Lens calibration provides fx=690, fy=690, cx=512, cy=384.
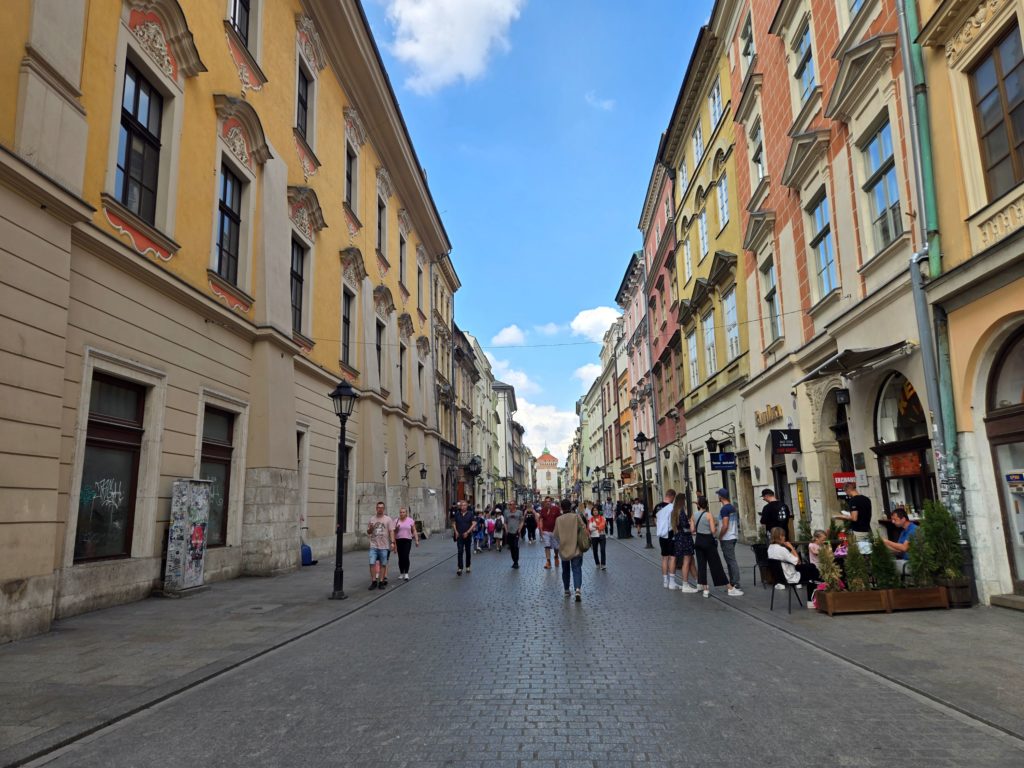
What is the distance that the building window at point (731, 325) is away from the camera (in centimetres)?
2175

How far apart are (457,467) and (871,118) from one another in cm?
3701

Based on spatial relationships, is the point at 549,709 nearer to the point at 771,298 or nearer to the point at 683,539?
the point at 683,539

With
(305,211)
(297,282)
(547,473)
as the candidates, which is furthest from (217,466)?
(547,473)

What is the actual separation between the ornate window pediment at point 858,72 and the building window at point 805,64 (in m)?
1.87

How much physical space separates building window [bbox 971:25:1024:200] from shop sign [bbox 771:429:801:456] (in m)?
7.15

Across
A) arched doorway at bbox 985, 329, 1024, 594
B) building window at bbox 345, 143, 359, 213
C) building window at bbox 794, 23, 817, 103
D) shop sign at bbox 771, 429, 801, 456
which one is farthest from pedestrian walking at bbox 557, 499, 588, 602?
building window at bbox 345, 143, 359, 213

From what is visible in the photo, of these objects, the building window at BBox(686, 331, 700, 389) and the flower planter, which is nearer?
the flower planter

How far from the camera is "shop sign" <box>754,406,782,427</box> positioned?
57.5 ft

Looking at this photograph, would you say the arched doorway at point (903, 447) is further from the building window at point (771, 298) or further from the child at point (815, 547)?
the building window at point (771, 298)

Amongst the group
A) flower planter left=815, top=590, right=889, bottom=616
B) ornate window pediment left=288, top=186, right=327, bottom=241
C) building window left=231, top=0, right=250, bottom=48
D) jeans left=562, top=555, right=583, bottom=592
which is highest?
building window left=231, top=0, right=250, bottom=48

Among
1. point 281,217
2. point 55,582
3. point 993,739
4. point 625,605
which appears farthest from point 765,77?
point 55,582

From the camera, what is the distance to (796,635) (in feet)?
26.4

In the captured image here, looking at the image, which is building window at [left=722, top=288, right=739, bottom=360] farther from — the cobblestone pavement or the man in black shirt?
A: the cobblestone pavement

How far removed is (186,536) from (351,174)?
16.2 m
